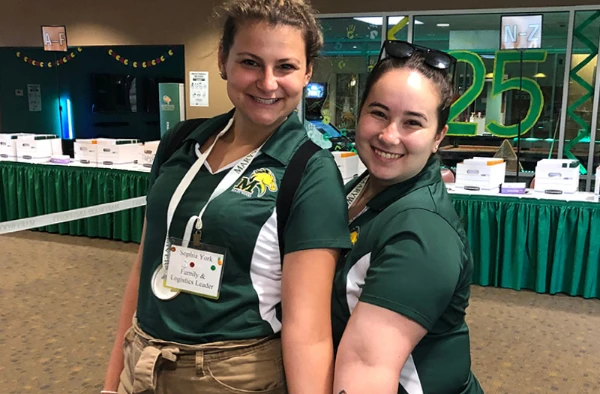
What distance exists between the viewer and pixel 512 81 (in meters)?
5.52

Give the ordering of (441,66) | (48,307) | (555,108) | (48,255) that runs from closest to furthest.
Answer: (441,66) < (48,307) < (48,255) < (555,108)

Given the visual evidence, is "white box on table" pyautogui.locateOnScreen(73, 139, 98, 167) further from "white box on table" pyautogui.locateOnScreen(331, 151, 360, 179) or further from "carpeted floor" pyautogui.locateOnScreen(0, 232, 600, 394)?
"white box on table" pyautogui.locateOnScreen(331, 151, 360, 179)

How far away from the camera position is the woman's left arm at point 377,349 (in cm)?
83

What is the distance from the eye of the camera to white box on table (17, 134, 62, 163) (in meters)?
5.10

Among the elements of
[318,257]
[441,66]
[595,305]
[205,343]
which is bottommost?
[595,305]

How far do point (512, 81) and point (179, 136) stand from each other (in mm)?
→ 5104

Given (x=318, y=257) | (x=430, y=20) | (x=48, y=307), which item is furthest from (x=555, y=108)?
(x=318, y=257)

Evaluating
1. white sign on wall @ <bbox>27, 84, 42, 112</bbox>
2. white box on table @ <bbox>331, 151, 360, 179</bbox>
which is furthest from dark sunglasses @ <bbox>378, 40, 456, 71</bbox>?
white sign on wall @ <bbox>27, 84, 42, 112</bbox>

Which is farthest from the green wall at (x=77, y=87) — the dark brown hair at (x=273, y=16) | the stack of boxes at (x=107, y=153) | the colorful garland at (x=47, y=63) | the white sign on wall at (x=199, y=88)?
the dark brown hair at (x=273, y=16)

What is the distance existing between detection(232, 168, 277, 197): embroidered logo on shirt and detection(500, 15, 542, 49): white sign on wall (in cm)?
474

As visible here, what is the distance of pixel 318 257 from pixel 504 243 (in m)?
3.22

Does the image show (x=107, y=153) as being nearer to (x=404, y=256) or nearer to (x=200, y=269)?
(x=200, y=269)

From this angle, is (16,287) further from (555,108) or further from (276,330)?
(555,108)

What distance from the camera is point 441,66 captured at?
0.99m
